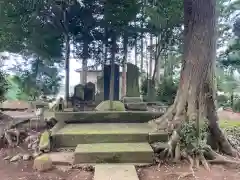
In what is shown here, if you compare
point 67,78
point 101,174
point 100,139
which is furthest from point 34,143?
point 67,78

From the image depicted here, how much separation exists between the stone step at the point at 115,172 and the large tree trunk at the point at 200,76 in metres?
1.42

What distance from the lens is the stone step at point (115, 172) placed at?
12.4 ft

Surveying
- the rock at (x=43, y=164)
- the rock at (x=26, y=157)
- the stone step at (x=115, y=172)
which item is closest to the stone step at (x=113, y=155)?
the stone step at (x=115, y=172)

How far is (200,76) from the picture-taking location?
5215mm

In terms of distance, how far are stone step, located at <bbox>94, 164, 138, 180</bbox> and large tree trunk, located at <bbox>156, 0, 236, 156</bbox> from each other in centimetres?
142

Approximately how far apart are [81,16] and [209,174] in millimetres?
10536

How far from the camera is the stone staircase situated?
4438 mm

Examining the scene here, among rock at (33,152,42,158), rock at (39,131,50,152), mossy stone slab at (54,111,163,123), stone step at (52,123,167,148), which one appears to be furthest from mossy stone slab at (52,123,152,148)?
mossy stone slab at (54,111,163,123)

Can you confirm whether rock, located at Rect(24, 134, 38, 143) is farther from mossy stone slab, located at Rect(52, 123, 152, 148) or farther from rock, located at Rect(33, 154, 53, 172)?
rock, located at Rect(33, 154, 53, 172)

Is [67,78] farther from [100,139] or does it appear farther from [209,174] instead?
[209,174]

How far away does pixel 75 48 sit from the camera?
14883mm

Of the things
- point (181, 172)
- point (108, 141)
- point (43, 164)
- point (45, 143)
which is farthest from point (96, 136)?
point (181, 172)

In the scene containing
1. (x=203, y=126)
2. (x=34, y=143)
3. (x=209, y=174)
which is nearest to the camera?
(x=209, y=174)

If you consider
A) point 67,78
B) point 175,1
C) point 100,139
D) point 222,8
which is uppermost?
point 222,8
